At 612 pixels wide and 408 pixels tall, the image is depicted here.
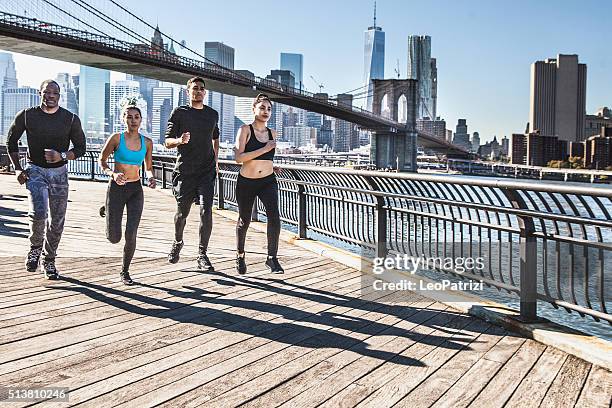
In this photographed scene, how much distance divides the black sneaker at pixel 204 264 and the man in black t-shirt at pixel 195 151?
0.25 m

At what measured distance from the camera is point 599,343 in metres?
3.39

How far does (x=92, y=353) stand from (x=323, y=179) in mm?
4638

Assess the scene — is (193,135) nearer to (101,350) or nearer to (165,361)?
(101,350)

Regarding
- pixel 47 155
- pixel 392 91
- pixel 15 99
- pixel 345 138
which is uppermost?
pixel 392 91

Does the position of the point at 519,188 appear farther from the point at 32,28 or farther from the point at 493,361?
the point at 32,28

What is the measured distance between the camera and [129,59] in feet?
132

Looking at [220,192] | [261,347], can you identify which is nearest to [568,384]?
[261,347]

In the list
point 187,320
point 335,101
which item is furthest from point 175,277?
point 335,101

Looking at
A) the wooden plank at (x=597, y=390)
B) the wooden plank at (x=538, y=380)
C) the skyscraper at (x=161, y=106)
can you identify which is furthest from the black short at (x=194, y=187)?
the skyscraper at (x=161, y=106)

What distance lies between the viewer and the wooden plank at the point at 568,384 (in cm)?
271

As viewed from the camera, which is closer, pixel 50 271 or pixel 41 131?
pixel 41 131

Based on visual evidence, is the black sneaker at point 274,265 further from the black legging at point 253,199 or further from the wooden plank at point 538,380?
the wooden plank at point 538,380

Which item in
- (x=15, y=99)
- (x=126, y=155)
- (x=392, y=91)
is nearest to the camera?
(x=126, y=155)

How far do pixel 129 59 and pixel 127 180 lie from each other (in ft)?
125
